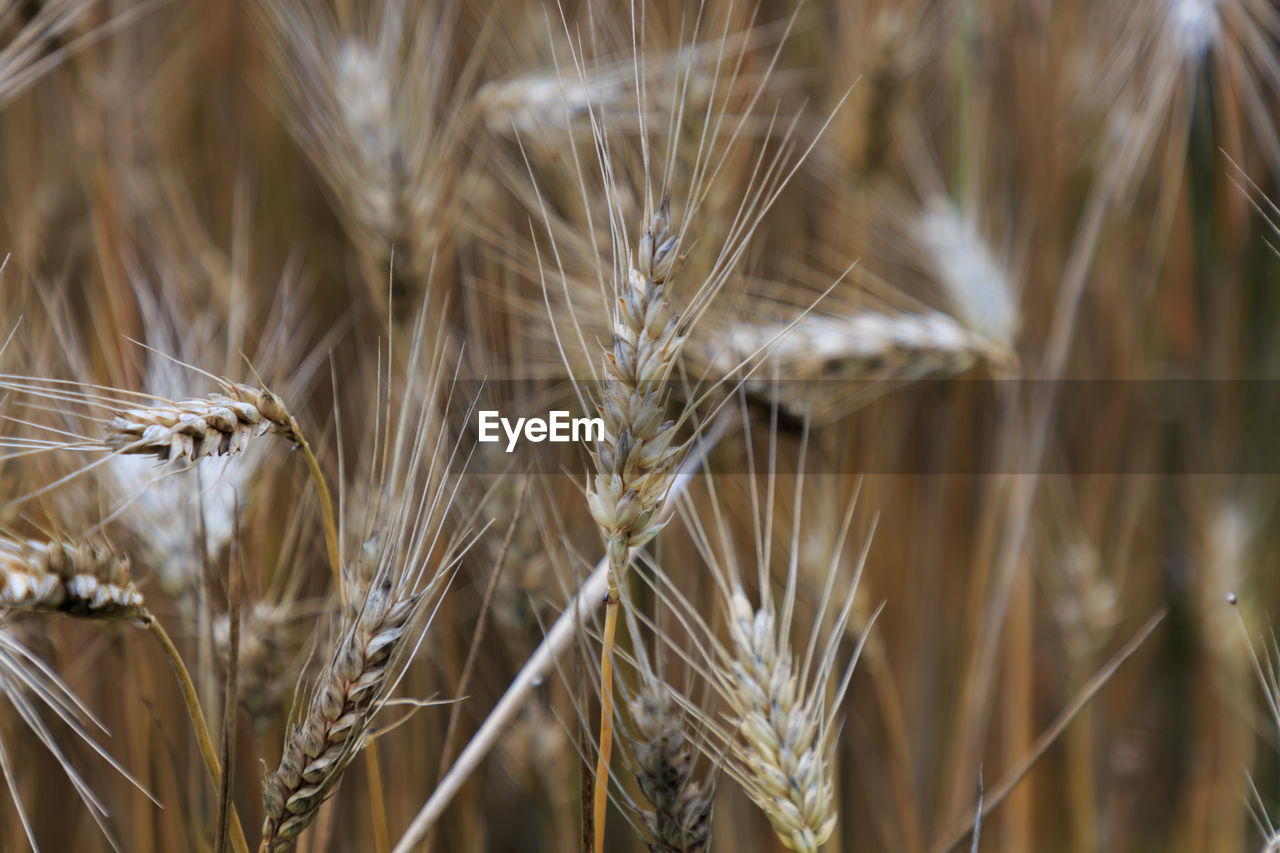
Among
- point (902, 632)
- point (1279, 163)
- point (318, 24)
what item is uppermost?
point (318, 24)

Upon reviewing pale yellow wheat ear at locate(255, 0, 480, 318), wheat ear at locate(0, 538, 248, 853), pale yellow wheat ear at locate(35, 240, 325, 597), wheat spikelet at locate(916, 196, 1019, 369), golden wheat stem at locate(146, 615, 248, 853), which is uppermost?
pale yellow wheat ear at locate(255, 0, 480, 318)

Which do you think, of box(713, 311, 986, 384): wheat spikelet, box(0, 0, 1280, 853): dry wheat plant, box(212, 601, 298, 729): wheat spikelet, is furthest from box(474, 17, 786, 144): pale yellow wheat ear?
box(212, 601, 298, 729): wheat spikelet

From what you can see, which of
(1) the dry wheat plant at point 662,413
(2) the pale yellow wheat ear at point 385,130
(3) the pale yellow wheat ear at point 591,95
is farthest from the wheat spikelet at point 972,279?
(2) the pale yellow wheat ear at point 385,130

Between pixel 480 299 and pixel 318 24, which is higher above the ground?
pixel 318 24

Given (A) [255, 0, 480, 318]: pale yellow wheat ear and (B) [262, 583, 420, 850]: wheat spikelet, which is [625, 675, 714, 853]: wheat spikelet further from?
(A) [255, 0, 480, 318]: pale yellow wheat ear

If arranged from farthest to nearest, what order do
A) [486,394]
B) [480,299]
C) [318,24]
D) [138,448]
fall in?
[480,299], [318,24], [486,394], [138,448]

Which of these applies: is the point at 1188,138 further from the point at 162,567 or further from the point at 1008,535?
the point at 162,567

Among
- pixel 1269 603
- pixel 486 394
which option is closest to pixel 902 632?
pixel 1269 603

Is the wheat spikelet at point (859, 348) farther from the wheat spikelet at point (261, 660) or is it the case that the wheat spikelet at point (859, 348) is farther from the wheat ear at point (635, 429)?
the wheat spikelet at point (261, 660)
